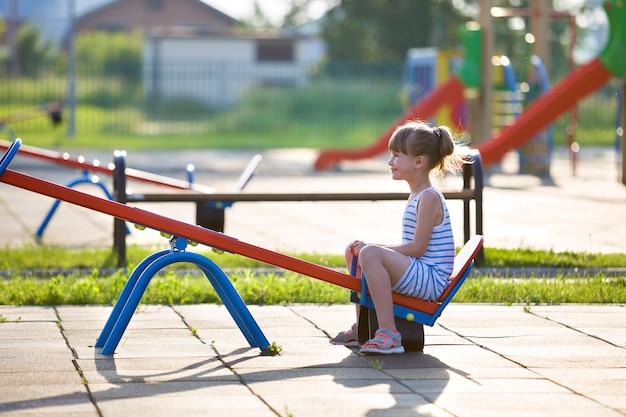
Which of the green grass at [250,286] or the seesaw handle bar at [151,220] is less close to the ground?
the seesaw handle bar at [151,220]

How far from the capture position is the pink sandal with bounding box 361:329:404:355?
5.50 meters

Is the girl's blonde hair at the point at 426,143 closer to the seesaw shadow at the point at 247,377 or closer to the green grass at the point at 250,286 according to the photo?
the seesaw shadow at the point at 247,377

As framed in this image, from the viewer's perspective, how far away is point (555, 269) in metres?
8.55

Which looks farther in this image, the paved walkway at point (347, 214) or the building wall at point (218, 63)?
the building wall at point (218, 63)

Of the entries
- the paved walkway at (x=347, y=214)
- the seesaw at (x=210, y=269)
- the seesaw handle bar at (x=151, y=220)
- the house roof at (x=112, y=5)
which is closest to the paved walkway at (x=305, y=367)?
the seesaw at (x=210, y=269)

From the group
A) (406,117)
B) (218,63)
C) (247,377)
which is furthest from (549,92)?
(218,63)

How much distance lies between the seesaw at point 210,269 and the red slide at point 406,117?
49.2ft

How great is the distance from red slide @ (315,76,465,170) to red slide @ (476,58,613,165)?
330 cm

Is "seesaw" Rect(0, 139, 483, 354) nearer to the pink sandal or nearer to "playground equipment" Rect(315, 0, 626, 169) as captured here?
the pink sandal

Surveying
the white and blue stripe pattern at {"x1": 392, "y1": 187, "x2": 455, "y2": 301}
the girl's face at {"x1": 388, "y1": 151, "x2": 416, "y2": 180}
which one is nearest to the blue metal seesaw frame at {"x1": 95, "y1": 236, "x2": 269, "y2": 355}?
the white and blue stripe pattern at {"x1": 392, "y1": 187, "x2": 455, "y2": 301}

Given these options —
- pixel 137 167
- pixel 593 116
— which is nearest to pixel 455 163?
pixel 137 167

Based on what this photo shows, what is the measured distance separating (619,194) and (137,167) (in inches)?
353

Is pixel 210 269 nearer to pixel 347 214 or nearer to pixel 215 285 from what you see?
pixel 215 285

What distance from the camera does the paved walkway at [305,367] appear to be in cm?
456
